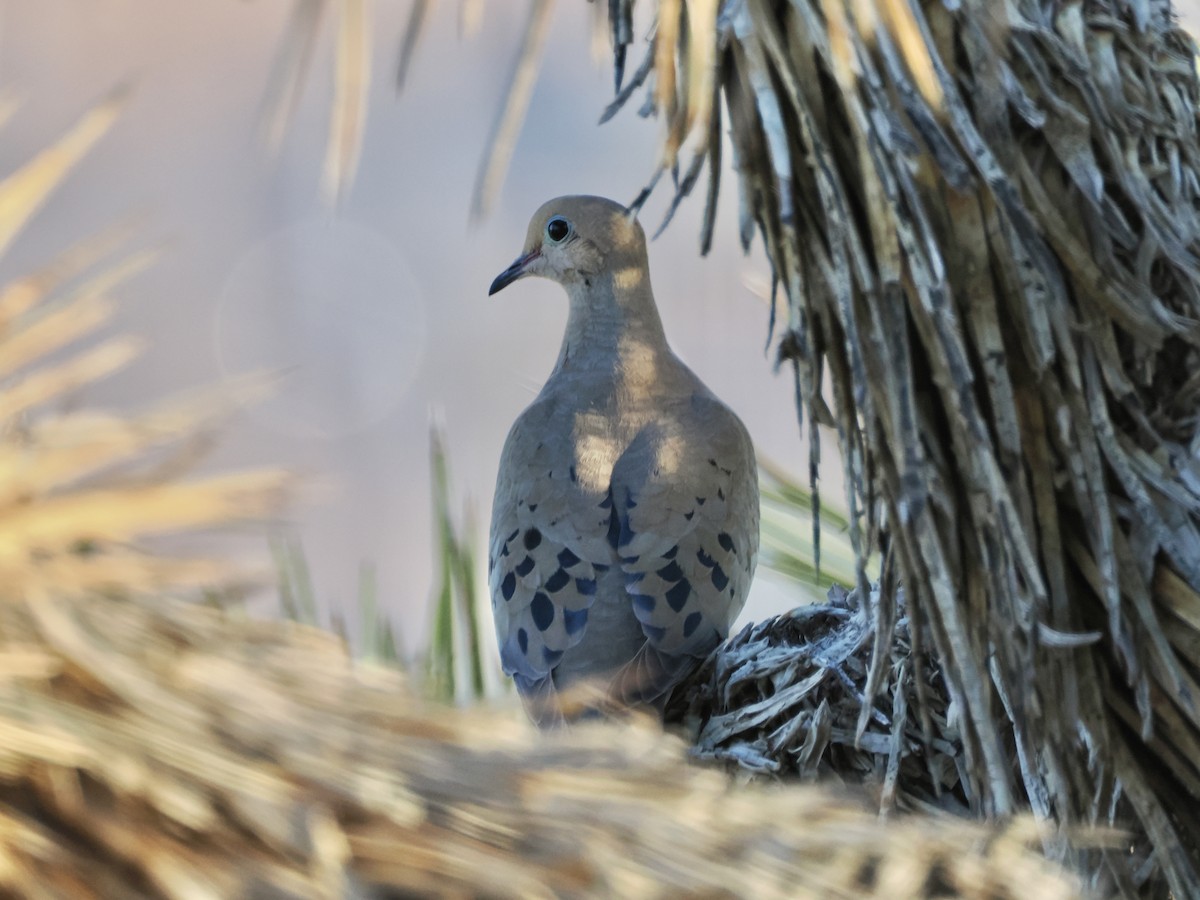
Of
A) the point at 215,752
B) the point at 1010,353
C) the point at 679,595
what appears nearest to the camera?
the point at 215,752

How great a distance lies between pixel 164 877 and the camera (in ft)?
0.54

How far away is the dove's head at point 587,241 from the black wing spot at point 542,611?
0.39 meters

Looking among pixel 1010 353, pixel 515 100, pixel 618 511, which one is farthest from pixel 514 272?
pixel 515 100

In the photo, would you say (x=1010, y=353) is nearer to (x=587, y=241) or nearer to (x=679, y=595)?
(x=679, y=595)

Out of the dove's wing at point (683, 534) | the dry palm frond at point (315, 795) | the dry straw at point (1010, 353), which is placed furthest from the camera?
the dove's wing at point (683, 534)

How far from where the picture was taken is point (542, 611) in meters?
1.09

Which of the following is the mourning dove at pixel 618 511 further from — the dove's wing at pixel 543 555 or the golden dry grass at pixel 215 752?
the golden dry grass at pixel 215 752

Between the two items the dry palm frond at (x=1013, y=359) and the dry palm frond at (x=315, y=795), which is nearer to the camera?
the dry palm frond at (x=315, y=795)

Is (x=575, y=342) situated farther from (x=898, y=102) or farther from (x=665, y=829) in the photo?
(x=665, y=829)

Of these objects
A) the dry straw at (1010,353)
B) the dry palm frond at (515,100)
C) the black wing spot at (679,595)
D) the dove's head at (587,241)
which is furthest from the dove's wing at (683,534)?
the dry palm frond at (515,100)

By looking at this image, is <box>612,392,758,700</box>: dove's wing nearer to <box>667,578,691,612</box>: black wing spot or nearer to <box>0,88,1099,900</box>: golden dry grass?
<box>667,578,691,612</box>: black wing spot

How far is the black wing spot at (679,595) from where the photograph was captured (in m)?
1.06

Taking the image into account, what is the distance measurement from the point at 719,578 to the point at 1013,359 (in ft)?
1.75

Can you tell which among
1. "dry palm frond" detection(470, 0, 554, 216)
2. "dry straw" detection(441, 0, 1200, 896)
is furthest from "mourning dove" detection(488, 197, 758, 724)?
"dry palm frond" detection(470, 0, 554, 216)
